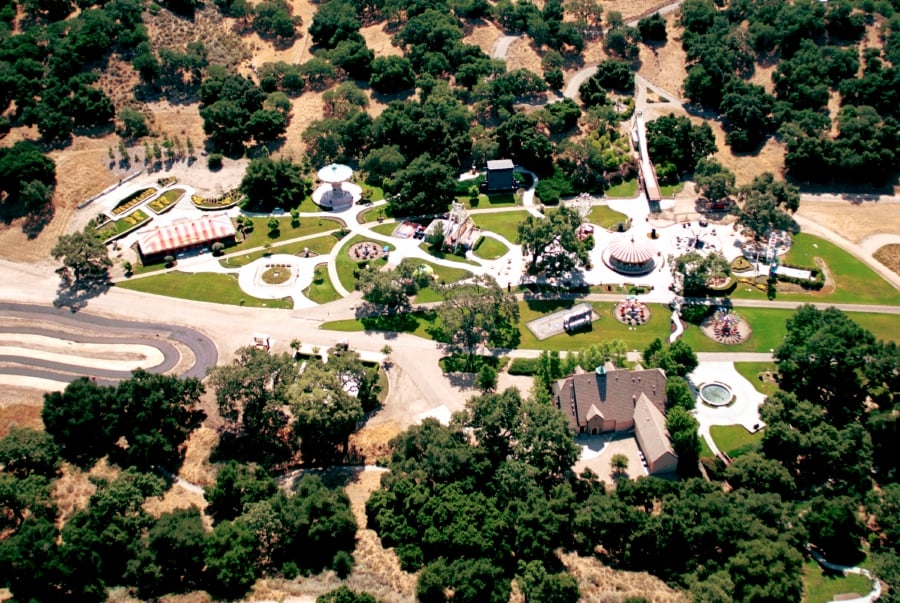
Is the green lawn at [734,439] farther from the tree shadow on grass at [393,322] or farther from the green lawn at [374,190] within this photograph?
the green lawn at [374,190]

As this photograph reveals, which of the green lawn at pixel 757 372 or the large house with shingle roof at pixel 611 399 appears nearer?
the large house with shingle roof at pixel 611 399

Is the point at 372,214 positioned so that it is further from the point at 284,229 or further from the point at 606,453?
the point at 606,453

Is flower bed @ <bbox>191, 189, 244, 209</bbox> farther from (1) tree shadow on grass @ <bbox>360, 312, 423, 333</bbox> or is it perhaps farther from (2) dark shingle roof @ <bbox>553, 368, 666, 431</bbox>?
(2) dark shingle roof @ <bbox>553, 368, 666, 431</bbox>

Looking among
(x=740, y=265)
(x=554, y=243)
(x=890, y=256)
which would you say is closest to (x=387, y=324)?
(x=554, y=243)

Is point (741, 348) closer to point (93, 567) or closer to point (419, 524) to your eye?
point (419, 524)

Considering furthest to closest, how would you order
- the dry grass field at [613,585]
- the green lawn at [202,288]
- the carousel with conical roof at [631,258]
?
the carousel with conical roof at [631,258]
the green lawn at [202,288]
the dry grass field at [613,585]

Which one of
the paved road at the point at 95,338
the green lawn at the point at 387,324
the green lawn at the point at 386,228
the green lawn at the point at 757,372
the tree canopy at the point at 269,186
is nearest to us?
the green lawn at the point at 757,372

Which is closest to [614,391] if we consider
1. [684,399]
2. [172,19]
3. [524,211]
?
[684,399]

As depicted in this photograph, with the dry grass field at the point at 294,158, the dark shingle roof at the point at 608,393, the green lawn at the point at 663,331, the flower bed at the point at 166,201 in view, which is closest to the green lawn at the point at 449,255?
the green lawn at the point at 663,331
